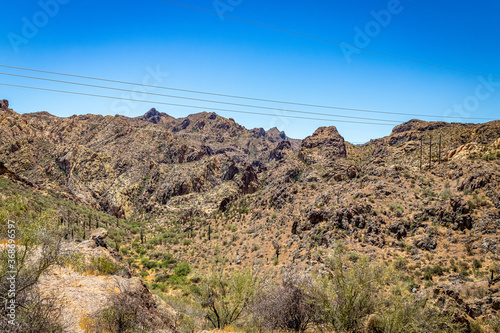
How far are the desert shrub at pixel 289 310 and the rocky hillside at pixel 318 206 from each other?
7664 millimetres

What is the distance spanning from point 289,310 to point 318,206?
2151 centimetres

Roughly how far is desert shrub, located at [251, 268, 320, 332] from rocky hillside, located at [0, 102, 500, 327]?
25.1 ft

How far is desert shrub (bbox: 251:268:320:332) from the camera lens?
39.3 feet

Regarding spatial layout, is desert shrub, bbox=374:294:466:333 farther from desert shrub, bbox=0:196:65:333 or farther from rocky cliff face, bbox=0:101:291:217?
rocky cliff face, bbox=0:101:291:217

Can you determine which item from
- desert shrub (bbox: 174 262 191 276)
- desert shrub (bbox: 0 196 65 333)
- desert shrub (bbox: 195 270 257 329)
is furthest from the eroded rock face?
desert shrub (bbox: 0 196 65 333)

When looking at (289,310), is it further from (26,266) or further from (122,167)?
(122,167)

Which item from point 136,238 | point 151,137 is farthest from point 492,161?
point 151,137

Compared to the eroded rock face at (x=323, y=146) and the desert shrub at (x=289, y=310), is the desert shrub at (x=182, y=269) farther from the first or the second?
the eroded rock face at (x=323, y=146)

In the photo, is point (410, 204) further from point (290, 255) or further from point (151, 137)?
point (151, 137)

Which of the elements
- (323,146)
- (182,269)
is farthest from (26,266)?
(323,146)

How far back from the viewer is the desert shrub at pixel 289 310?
1198cm

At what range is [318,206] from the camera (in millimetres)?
32531

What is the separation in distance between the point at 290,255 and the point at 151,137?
334 ft

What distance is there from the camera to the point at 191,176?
83.5 m
